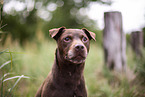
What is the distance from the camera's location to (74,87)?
6.67 feet

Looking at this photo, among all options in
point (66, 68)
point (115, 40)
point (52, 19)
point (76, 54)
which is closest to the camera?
point (76, 54)

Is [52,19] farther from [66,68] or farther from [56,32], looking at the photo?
[66,68]

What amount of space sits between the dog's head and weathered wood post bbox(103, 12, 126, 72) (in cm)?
210

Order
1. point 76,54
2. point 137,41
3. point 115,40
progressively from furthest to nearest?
point 137,41
point 115,40
point 76,54

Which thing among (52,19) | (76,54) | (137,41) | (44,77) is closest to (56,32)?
(76,54)

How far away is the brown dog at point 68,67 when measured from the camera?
1.94 metres

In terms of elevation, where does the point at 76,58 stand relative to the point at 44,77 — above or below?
above

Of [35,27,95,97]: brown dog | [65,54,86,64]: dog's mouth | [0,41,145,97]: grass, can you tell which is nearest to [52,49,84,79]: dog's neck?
[35,27,95,97]: brown dog

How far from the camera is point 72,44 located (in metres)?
1.99

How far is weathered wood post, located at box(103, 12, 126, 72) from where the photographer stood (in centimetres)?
411

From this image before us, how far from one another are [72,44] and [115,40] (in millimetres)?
2491

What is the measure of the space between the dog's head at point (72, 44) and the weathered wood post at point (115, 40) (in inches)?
82.7

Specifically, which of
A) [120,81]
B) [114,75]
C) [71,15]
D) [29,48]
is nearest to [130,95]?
[120,81]

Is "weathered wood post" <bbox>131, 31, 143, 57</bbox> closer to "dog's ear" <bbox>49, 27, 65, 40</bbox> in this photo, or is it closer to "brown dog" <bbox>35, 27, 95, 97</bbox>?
"brown dog" <bbox>35, 27, 95, 97</bbox>
